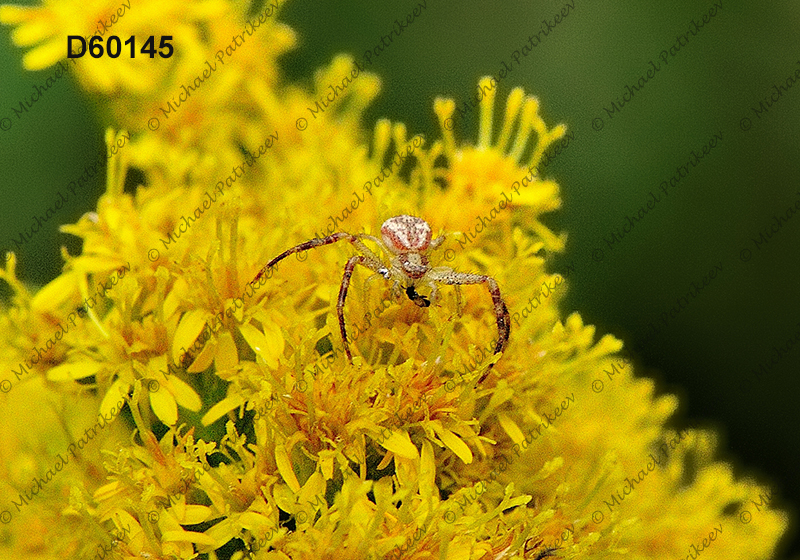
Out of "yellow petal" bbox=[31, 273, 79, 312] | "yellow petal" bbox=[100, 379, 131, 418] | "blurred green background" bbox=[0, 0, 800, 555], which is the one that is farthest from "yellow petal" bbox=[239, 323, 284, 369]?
"blurred green background" bbox=[0, 0, 800, 555]

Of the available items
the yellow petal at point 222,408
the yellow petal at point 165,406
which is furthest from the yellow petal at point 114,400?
the yellow petal at point 222,408

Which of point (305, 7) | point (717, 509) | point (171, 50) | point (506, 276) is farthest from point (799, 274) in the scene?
point (171, 50)

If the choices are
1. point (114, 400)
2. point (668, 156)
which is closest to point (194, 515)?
point (114, 400)

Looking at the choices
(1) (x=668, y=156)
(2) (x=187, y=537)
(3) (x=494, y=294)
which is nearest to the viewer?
(2) (x=187, y=537)

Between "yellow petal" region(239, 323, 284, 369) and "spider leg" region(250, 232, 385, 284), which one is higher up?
"spider leg" region(250, 232, 385, 284)

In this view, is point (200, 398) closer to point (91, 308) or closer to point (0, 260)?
point (91, 308)

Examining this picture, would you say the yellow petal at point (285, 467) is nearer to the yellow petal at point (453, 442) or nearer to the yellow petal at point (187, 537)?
the yellow petal at point (187, 537)

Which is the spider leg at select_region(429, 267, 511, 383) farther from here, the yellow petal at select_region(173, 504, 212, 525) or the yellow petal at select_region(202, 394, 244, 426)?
the yellow petal at select_region(173, 504, 212, 525)

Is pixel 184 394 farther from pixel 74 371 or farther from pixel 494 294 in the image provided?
pixel 494 294
